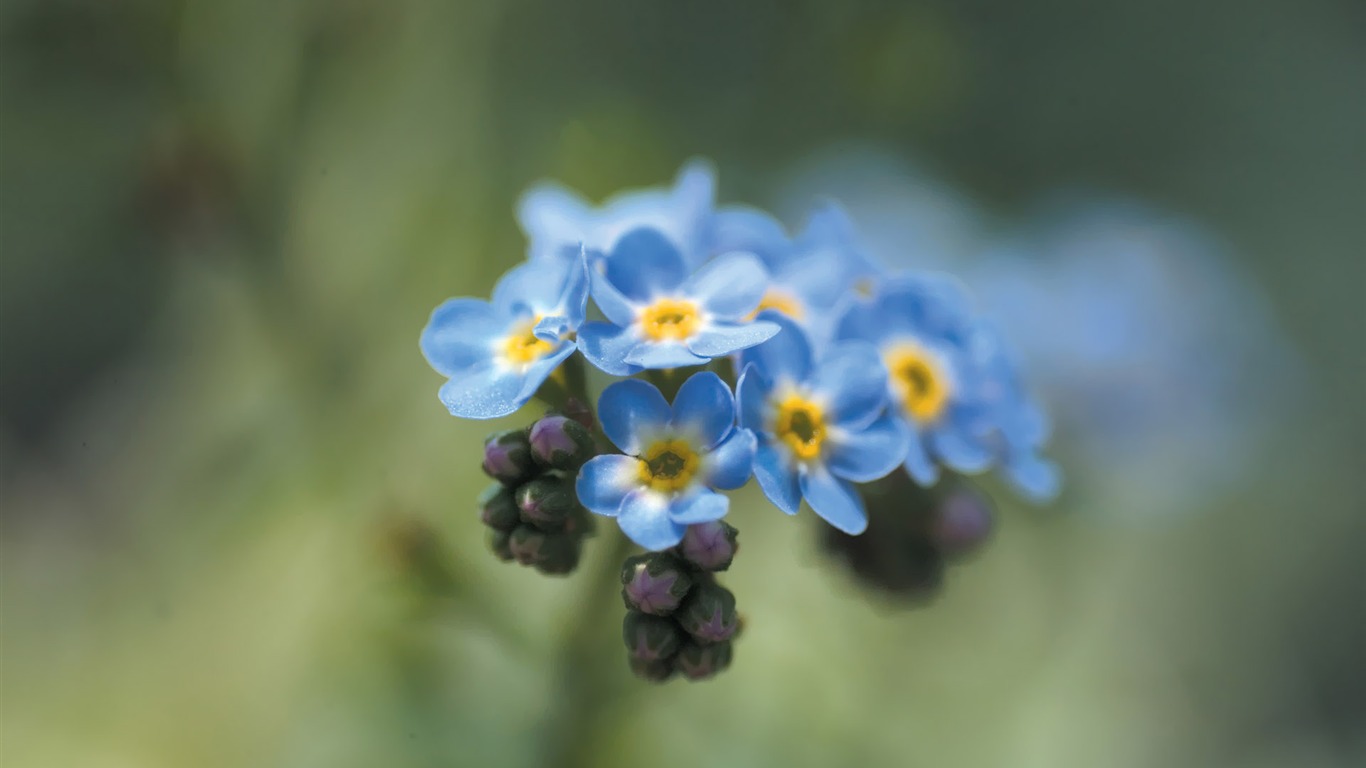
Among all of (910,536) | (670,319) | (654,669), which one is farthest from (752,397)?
(910,536)

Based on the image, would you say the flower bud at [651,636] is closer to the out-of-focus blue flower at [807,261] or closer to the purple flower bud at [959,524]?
the out-of-focus blue flower at [807,261]

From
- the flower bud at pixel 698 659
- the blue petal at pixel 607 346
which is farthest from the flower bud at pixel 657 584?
the blue petal at pixel 607 346

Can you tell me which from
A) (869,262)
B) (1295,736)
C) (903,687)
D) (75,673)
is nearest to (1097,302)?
(903,687)

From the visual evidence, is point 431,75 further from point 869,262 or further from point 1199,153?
point 1199,153

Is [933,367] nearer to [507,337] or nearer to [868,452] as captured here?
[868,452]

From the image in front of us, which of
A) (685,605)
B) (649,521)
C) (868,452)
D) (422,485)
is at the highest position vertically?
(422,485)

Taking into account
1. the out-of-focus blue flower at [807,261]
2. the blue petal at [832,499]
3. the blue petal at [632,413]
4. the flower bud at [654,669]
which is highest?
the out-of-focus blue flower at [807,261]
